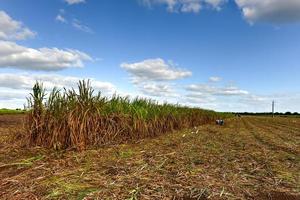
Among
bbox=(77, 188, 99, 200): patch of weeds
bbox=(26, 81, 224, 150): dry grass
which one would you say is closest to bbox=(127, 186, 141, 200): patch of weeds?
bbox=(77, 188, 99, 200): patch of weeds

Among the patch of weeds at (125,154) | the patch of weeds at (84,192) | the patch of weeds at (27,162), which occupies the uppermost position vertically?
the patch of weeds at (125,154)

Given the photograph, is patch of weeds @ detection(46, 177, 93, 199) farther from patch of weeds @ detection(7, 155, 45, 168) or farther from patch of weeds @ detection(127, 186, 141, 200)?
patch of weeds @ detection(7, 155, 45, 168)

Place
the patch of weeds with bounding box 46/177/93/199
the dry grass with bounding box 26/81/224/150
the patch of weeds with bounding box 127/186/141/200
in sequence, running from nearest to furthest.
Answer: the patch of weeds with bounding box 127/186/141/200 → the patch of weeds with bounding box 46/177/93/199 → the dry grass with bounding box 26/81/224/150

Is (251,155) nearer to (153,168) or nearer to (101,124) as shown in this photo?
(153,168)

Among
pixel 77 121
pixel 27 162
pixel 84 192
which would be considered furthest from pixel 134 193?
pixel 77 121

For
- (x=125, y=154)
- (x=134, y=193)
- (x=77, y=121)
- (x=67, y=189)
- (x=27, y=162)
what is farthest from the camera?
(x=77, y=121)

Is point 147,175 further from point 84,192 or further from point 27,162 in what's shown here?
point 27,162

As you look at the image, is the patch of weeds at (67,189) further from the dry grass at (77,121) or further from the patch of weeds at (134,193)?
the dry grass at (77,121)

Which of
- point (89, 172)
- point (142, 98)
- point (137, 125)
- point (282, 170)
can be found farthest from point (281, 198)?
point (142, 98)

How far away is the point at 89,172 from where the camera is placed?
222 inches

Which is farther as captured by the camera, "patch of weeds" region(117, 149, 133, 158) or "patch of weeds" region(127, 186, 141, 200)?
"patch of weeds" region(117, 149, 133, 158)

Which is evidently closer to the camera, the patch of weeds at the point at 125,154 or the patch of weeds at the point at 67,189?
the patch of weeds at the point at 67,189

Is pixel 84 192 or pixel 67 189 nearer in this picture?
pixel 84 192

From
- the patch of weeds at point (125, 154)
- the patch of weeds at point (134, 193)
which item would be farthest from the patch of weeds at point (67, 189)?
the patch of weeds at point (125, 154)
